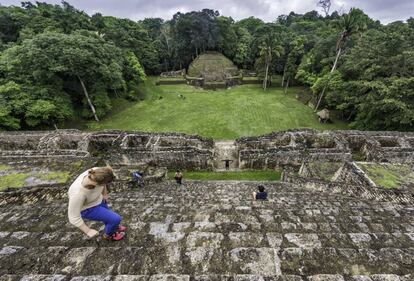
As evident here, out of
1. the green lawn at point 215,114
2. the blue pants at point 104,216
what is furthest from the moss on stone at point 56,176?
the green lawn at point 215,114

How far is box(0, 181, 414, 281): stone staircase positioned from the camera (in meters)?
2.84

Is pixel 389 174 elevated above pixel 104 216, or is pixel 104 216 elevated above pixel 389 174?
pixel 104 216

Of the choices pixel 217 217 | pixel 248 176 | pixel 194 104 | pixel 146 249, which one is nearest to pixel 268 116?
pixel 194 104

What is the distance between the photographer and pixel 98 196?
342cm

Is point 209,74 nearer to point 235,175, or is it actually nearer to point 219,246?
point 235,175

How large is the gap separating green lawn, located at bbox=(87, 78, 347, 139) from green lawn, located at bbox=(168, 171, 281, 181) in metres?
5.62

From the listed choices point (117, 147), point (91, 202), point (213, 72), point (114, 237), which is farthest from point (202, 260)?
point (213, 72)

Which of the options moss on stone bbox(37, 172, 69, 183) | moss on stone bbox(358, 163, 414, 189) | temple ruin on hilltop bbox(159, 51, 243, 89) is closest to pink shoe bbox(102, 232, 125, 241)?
moss on stone bbox(37, 172, 69, 183)

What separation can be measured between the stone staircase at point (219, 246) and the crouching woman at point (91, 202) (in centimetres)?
26

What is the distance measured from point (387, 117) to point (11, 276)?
2093 centimetres

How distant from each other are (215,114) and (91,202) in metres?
19.7

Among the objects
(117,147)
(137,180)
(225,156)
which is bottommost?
(225,156)

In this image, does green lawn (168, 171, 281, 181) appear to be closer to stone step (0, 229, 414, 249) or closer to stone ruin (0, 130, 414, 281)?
stone ruin (0, 130, 414, 281)

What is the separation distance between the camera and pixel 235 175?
1314 centimetres
